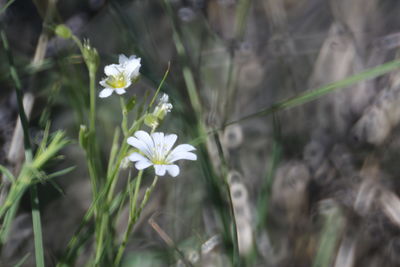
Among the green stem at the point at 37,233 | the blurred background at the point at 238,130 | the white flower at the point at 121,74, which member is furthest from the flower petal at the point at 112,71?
the green stem at the point at 37,233

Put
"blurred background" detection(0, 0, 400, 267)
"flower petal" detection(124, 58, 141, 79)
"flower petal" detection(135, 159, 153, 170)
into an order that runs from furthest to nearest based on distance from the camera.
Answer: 1. "blurred background" detection(0, 0, 400, 267)
2. "flower petal" detection(124, 58, 141, 79)
3. "flower petal" detection(135, 159, 153, 170)

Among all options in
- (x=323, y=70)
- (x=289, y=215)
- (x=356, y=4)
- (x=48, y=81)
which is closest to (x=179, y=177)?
(x=289, y=215)

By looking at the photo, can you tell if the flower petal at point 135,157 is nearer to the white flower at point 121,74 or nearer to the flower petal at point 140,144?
the flower petal at point 140,144

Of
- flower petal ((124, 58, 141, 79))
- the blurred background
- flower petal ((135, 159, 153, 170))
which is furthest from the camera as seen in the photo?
the blurred background

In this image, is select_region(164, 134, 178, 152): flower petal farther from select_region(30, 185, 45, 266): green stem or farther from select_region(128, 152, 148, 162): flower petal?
select_region(30, 185, 45, 266): green stem

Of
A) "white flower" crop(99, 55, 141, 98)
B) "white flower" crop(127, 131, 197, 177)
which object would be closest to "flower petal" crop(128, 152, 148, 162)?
"white flower" crop(127, 131, 197, 177)

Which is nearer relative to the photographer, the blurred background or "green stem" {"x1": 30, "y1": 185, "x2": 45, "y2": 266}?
"green stem" {"x1": 30, "y1": 185, "x2": 45, "y2": 266}

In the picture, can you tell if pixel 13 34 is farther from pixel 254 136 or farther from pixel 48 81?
pixel 254 136
